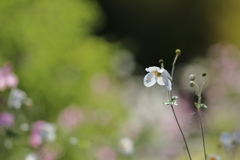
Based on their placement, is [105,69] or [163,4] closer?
[105,69]

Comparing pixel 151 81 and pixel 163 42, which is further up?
pixel 163 42

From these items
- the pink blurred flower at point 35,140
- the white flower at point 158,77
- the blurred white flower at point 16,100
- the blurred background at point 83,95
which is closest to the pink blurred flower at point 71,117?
the blurred background at point 83,95

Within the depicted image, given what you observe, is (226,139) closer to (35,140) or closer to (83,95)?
(35,140)

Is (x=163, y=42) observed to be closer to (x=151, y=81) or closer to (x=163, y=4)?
(x=163, y=4)

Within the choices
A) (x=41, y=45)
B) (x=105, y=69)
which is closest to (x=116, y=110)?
(x=105, y=69)

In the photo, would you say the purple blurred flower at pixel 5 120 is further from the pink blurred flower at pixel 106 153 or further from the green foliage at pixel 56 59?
the pink blurred flower at pixel 106 153

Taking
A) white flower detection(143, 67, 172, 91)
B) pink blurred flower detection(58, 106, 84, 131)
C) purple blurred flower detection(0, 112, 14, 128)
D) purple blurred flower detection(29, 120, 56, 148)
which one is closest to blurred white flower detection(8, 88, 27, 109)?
purple blurred flower detection(29, 120, 56, 148)
